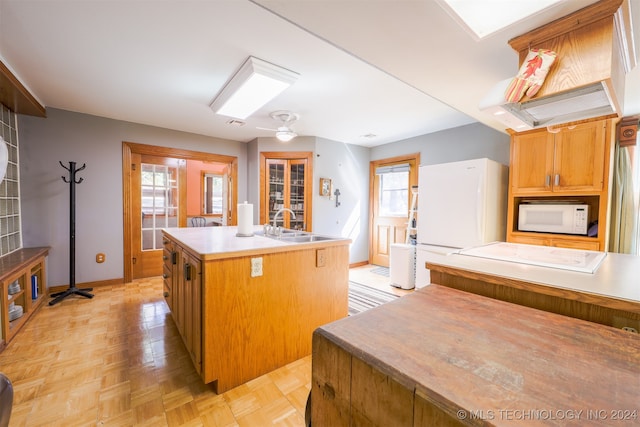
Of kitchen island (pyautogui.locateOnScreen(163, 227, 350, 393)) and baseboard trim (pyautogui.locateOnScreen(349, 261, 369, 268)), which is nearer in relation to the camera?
kitchen island (pyautogui.locateOnScreen(163, 227, 350, 393))

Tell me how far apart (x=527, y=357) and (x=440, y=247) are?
110 inches

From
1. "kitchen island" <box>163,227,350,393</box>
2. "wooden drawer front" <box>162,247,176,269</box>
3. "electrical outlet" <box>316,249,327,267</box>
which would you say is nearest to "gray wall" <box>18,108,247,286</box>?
"wooden drawer front" <box>162,247,176,269</box>

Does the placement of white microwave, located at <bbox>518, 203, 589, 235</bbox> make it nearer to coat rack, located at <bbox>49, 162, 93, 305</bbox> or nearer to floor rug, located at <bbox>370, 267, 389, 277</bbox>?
floor rug, located at <bbox>370, 267, 389, 277</bbox>

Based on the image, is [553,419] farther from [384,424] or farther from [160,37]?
[160,37]

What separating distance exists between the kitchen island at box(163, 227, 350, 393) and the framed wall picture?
2423 millimetres

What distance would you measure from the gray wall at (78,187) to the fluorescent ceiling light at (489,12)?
4134 millimetres

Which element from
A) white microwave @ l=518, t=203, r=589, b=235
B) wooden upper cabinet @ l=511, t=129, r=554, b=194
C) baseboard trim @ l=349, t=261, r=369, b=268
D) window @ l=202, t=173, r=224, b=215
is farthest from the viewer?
window @ l=202, t=173, r=224, b=215

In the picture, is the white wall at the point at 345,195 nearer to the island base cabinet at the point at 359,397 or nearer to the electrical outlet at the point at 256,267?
the electrical outlet at the point at 256,267

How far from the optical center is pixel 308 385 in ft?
5.58

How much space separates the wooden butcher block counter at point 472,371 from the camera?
0.46m

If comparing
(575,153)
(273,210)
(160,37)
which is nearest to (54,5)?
(160,37)

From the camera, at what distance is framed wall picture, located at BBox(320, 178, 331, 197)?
454 cm

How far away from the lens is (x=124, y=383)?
5.56 ft

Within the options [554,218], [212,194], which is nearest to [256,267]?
[554,218]
